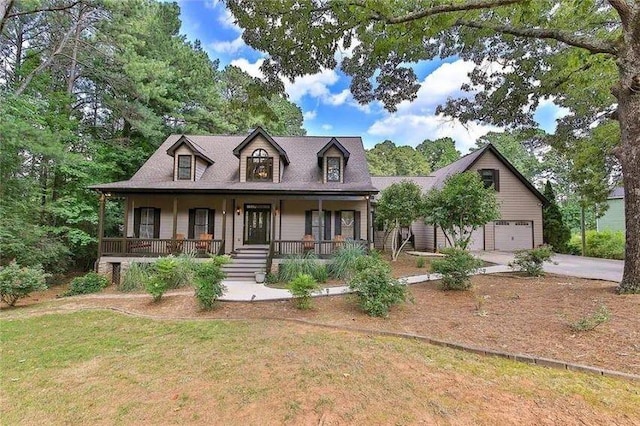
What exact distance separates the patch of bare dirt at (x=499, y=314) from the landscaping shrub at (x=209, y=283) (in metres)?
0.29

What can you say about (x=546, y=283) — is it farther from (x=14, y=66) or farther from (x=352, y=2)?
(x=14, y=66)

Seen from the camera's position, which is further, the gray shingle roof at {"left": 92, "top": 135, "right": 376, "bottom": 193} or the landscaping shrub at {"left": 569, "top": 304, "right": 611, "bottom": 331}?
→ the gray shingle roof at {"left": 92, "top": 135, "right": 376, "bottom": 193}

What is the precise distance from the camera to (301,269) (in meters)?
11.1

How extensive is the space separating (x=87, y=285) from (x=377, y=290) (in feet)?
33.5

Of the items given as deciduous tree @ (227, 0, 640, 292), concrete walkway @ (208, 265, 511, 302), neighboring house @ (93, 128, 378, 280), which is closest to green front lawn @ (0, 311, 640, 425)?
concrete walkway @ (208, 265, 511, 302)

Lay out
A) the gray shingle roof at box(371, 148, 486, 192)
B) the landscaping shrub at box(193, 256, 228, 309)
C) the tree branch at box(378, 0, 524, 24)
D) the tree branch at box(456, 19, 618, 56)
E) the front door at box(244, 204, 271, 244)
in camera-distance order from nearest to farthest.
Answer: the tree branch at box(378, 0, 524, 24) → the tree branch at box(456, 19, 618, 56) → the landscaping shrub at box(193, 256, 228, 309) → the front door at box(244, 204, 271, 244) → the gray shingle roof at box(371, 148, 486, 192)

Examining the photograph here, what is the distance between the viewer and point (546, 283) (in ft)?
29.8

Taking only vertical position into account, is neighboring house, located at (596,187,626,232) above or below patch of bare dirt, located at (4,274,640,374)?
above

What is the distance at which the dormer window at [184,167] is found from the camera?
46.5ft

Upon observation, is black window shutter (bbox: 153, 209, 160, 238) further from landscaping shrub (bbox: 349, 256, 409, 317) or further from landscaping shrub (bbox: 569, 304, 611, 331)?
landscaping shrub (bbox: 569, 304, 611, 331)

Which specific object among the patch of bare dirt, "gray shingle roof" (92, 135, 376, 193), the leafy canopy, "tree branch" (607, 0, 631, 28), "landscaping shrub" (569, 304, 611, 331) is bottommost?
the patch of bare dirt

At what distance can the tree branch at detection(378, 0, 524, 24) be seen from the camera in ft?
20.7

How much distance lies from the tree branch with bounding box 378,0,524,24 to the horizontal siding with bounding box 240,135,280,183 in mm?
8646

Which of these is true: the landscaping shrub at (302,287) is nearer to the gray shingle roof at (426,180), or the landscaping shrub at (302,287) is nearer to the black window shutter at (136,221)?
the black window shutter at (136,221)
